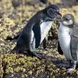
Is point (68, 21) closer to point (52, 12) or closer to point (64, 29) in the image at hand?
point (64, 29)

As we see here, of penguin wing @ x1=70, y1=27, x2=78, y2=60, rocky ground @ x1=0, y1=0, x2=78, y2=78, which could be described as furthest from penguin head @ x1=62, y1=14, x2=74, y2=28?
rocky ground @ x1=0, y1=0, x2=78, y2=78

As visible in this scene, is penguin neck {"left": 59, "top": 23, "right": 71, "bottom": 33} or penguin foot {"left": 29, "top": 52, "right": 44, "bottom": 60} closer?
penguin neck {"left": 59, "top": 23, "right": 71, "bottom": 33}

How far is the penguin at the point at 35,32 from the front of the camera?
911 centimetres

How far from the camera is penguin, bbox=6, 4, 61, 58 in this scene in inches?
359

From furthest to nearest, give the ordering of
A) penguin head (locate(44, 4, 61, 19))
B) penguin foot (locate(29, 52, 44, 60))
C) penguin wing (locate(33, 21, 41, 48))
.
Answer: penguin head (locate(44, 4, 61, 19)) → penguin wing (locate(33, 21, 41, 48)) → penguin foot (locate(29, 52, 44, 60))

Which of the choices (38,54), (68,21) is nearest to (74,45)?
(68,21)

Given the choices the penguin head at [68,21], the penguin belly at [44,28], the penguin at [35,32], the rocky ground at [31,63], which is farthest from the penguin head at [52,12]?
the penguin head at [68,21]

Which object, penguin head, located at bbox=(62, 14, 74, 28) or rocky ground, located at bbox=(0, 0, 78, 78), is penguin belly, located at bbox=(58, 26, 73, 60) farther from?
rocky ground, located at bbox=(0, 0, 78, 78)

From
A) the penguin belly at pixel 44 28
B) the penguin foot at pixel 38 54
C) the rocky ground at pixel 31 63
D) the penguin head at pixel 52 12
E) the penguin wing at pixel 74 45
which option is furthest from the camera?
the penguin head at pixel 52 12

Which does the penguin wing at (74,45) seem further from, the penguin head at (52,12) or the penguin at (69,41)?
the penguin head at (52,12)

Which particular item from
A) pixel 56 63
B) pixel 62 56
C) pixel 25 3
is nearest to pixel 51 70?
pixel 56 63

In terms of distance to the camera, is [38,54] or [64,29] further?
[38,54]

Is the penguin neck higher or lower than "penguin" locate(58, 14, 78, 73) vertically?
higher

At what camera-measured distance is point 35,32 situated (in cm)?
909
